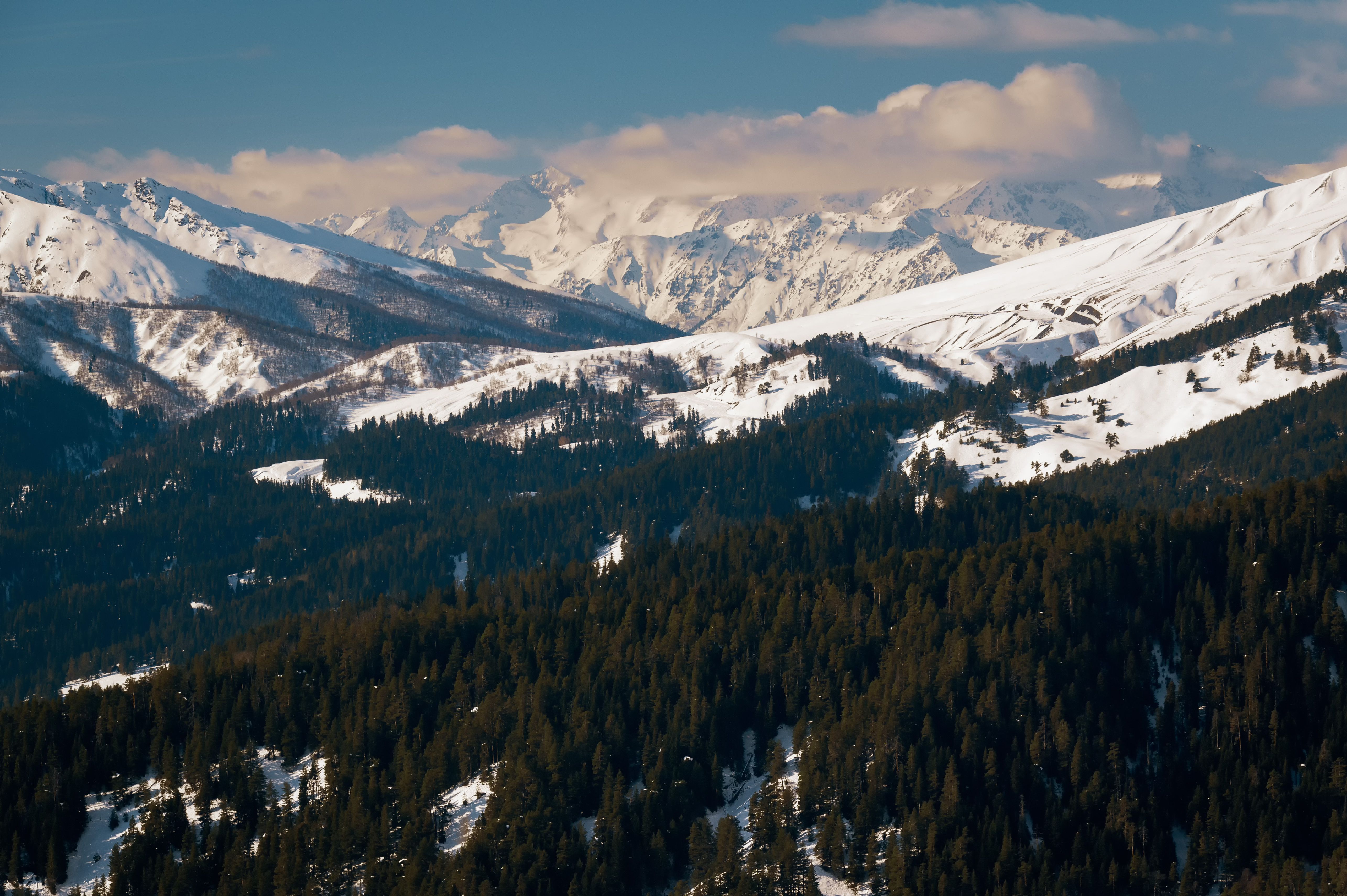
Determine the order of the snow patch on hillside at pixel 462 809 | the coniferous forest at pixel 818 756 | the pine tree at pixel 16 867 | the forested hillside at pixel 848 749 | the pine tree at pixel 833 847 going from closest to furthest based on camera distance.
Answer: the coniferous forest at pixel 818 756
the forested hillside at pixel 848 749
the pine tree at pixel 833 847
the pine tree at pixel 16 867
the snow patch on hillside at pixel 462 809

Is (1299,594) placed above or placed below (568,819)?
above

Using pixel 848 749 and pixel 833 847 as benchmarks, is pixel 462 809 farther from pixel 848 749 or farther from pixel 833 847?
pixel 848 749

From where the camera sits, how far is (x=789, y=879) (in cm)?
15162

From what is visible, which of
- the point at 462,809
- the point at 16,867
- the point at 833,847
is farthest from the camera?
the point at 462,809

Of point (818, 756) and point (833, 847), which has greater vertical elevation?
point (818, 756)

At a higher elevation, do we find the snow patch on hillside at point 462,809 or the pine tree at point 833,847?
the snow patch on hillside at point 462,809

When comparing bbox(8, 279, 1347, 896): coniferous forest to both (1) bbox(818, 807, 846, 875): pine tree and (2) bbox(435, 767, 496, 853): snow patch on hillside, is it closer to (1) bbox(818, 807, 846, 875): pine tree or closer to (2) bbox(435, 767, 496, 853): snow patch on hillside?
(1) bbox(818, 807, 846, 875): pine tree

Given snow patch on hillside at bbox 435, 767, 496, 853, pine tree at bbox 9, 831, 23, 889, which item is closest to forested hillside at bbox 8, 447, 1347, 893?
pine tree at bbox 9, 831, 23, 889

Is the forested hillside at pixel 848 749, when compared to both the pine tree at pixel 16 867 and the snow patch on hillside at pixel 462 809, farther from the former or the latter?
the snow patch on hillside at pixel 462 809

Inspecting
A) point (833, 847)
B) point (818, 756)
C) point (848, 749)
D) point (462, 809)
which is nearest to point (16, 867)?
point (462, 809)

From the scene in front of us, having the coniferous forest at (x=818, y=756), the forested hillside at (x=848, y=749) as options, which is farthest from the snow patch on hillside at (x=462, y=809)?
the forested hillside at (x=848, y=749)

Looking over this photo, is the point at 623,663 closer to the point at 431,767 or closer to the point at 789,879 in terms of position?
the point at 431,767

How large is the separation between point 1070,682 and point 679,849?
4943 cm

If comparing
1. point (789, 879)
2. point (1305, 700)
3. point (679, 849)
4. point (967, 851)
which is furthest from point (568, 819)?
point (1305, 700)
